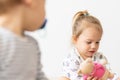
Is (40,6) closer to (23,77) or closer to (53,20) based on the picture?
Answer: (23,77)

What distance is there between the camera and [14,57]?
0.64m

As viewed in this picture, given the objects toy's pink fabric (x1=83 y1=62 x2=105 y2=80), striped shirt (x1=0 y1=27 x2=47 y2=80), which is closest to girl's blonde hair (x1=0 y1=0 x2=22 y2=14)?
striped shirt (x1=0 y1=27 x2=47 y2=80)

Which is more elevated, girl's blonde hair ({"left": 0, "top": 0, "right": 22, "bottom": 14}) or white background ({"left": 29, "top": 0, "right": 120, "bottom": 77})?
girl's blonde hair ({"left": 0, "top": 0, "right": 22, "bottom": 14})

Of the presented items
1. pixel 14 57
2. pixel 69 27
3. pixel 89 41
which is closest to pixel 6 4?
pixel 14 57

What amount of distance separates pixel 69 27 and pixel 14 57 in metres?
1.01

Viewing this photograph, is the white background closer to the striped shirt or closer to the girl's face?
the girl's face

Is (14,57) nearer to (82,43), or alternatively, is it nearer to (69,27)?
(82,43)

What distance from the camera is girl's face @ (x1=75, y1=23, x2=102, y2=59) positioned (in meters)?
1.21

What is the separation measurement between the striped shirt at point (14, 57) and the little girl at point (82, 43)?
1.87ft

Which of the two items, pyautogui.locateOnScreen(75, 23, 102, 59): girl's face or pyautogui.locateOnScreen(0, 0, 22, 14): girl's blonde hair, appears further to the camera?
pyautogui.locateOnScreen(75, 23, 102, 59): girl's face

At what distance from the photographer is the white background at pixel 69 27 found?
1614 millimetres

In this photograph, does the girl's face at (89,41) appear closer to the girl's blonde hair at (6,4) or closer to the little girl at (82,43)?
the little girl at (82,43)

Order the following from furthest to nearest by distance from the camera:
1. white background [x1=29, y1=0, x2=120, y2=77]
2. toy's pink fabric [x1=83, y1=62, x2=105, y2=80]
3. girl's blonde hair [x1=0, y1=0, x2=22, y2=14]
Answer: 1. white background [x1=29, y1=0, x2=120, y2=77]
2. toy's pink fabric [x1=83, y1=62, x2=105, y2=80]
3. girl's blonde hair [x1=0, y1=0, x2=22, y2=14]

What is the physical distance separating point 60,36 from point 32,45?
3.12 feet
